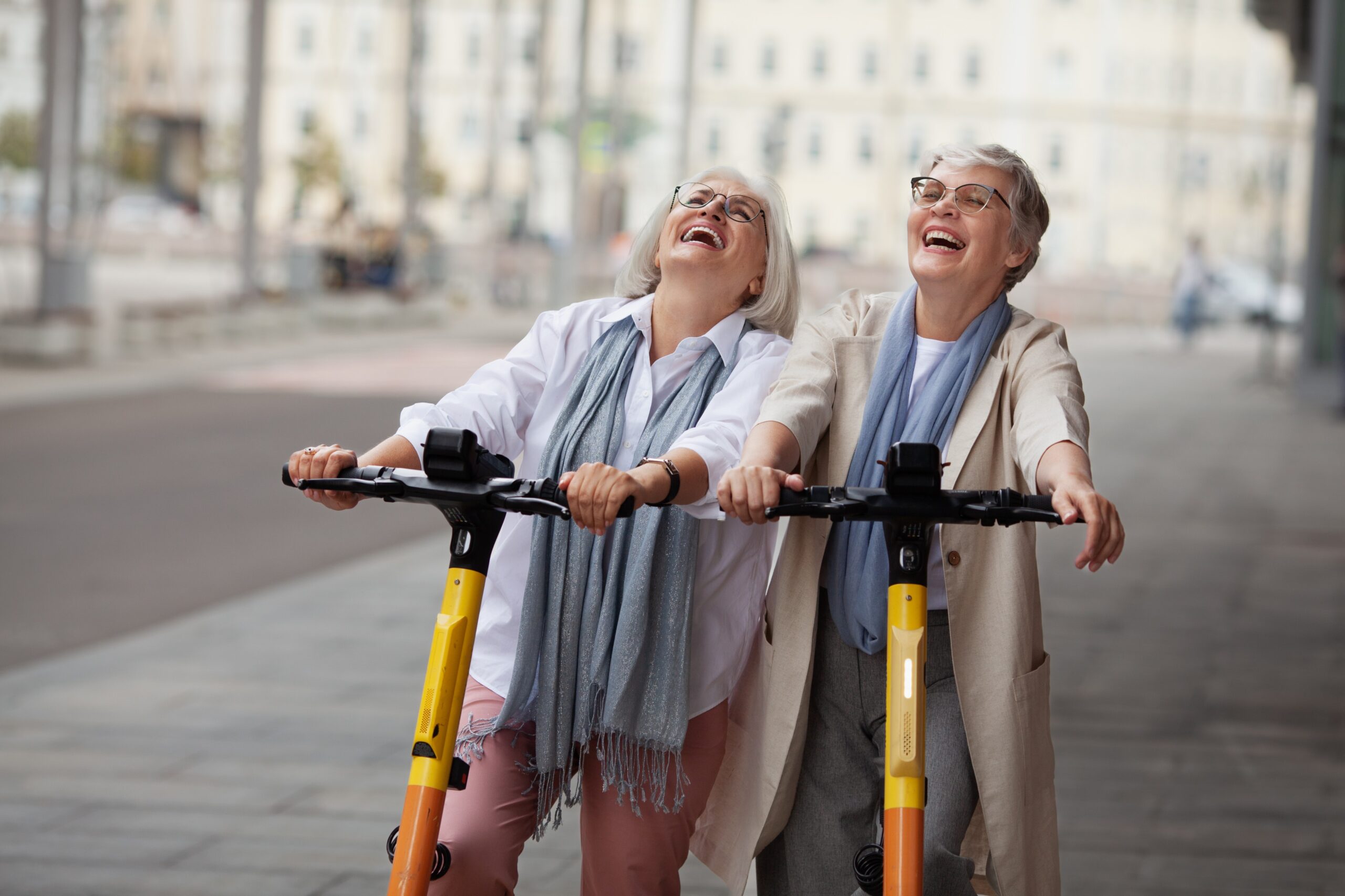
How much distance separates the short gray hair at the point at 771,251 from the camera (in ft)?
10.0

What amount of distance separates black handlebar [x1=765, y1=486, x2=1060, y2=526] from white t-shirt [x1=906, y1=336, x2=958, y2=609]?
37 cm

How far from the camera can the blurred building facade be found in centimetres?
7750

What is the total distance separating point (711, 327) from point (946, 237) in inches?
17.9

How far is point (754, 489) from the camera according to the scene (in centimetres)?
241

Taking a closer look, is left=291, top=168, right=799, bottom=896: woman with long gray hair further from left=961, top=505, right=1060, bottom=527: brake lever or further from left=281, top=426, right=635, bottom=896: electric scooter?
left=961, top=505, right=1060, bottom=527: brake lever

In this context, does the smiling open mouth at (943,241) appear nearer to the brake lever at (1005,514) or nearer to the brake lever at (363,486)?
the brake lever at (1005,514)

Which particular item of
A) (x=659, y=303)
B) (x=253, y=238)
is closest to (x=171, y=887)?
(x=659, y=303)

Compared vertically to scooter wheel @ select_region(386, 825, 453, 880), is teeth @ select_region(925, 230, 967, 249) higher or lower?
higher

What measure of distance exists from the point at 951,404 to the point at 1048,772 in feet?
2.07

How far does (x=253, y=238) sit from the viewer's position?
22.9 metres

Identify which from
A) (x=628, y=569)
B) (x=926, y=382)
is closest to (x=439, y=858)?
(x=628, y=569)

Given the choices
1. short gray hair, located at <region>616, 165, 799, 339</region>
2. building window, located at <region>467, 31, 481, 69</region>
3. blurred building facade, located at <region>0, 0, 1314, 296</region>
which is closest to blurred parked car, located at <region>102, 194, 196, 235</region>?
blurred building facade, located at <region>0, 0, 1314, 296</region>

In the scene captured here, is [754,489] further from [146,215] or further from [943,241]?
[146,215]

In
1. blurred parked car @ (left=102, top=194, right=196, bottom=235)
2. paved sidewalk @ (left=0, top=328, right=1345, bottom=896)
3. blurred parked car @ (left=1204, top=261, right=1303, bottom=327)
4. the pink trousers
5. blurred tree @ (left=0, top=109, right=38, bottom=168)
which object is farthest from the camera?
blurred parked car @ (left=102, top=194, right=196, bottom=235)
